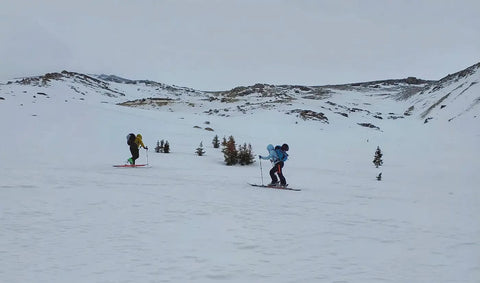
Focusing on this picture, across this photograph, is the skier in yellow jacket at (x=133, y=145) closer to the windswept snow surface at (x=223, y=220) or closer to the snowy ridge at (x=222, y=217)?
the windswept snow surface at (x=223, y=220)

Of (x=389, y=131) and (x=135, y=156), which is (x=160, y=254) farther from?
(x=389, y=131)

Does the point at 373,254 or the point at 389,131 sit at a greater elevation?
the point at 389,131

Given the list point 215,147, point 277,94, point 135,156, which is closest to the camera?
point 135,156

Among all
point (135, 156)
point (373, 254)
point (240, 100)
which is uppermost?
point (240, 100)

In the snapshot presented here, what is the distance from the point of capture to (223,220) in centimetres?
746

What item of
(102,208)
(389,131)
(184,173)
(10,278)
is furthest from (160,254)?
(389,131)

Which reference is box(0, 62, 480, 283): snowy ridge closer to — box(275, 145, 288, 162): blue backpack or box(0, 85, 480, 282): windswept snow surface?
box(0, 85, 480, 282): windswept snow surface

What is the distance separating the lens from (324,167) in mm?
18406

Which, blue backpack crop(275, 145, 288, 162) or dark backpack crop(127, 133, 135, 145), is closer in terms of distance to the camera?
blue backpack crop(275, 145, 288, 162)

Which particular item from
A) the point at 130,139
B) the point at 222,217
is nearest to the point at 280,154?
the point at 222,217

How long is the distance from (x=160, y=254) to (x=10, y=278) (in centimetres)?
173

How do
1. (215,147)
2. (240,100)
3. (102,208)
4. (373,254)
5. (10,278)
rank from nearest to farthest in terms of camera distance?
1. (10,278)
2. (373,254)
3. (102,208)
4. (215,147)
5. (240,100)

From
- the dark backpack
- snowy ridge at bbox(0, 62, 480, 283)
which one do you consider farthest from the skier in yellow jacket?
snowy ridge at bbox(0, 62, 480, 283)

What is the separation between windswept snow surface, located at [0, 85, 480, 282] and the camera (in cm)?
501
